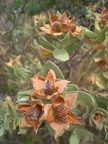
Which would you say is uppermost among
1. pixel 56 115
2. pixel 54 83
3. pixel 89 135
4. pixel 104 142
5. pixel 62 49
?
pixel 62 49

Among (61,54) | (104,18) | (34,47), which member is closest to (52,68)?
(61,54)

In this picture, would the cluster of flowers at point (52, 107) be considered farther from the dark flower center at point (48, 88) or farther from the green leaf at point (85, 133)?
the green leaf at point (85, 133)

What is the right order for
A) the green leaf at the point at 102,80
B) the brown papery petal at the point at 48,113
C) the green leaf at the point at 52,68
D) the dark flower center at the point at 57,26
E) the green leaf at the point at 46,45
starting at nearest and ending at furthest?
the brown papery petal at the point at 48,113
the green leaf at the point at 52,68
the dark flower center at the point at 57,26
the green leaf at the point at 46,45
the green leaf at the point at 102,80

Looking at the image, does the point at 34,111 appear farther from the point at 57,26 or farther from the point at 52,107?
the point at 57,26

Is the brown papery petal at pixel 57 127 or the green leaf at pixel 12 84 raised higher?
the green leaf at pixel 12 84

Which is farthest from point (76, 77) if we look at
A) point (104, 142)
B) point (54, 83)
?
point (54, 83)

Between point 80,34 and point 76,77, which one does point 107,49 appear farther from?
point 76,77

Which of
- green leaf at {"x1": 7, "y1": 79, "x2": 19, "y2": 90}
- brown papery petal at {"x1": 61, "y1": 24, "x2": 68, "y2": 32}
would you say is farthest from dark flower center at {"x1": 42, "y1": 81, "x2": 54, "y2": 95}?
green leaf at {"x1": 7, "y1": 79, "x2": 19, "y2": 90}

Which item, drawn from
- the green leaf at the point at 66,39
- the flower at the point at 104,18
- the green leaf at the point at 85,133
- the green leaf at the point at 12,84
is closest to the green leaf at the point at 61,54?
the green leaf at the point at 66,39

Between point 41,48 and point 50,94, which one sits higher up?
point 41,48
